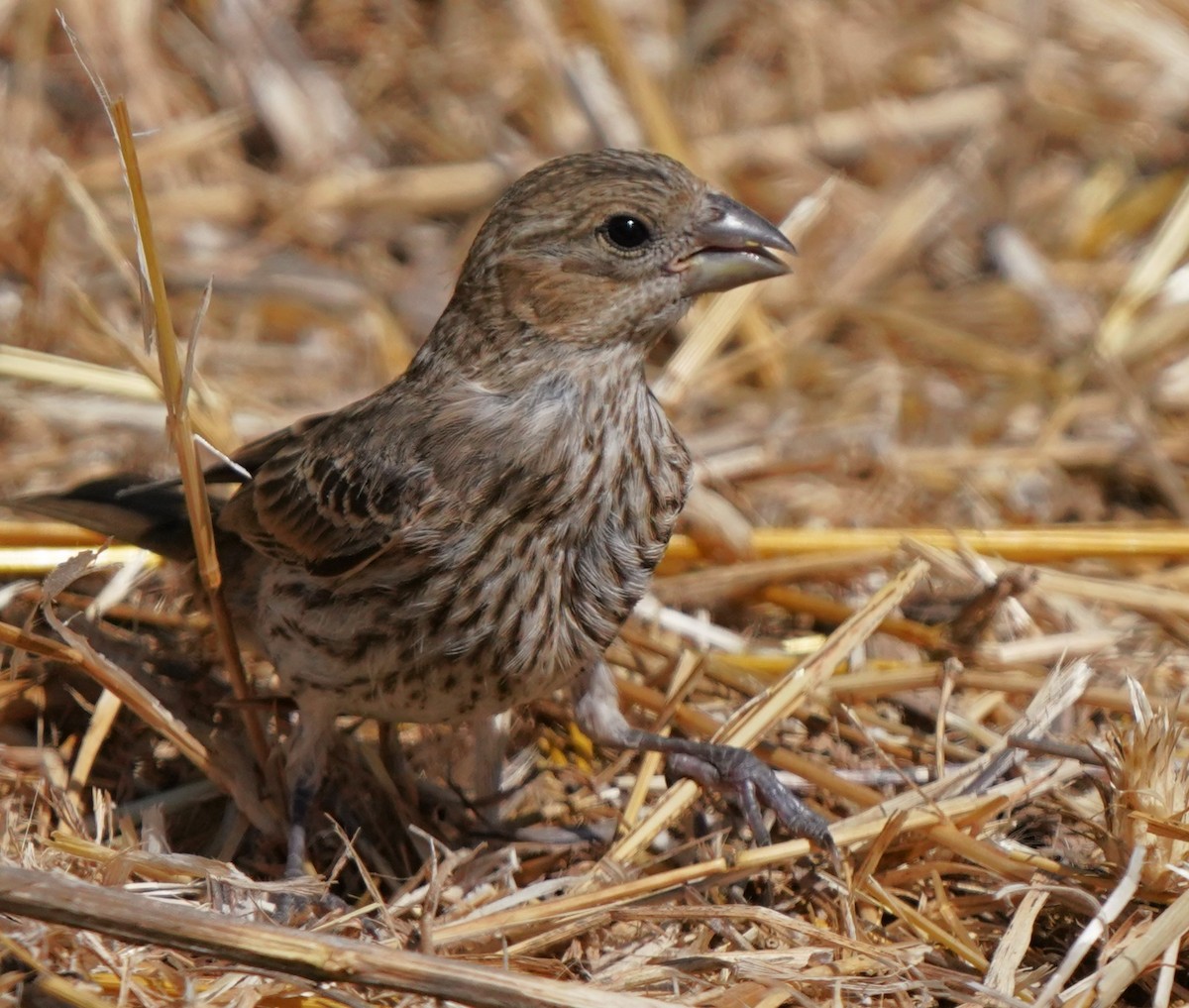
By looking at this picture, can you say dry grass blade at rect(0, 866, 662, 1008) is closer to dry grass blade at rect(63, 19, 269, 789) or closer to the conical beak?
dry grass blade at rect(63, 19, 269, 789)

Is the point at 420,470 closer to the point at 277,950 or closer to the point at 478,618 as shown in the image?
the point at 478,618

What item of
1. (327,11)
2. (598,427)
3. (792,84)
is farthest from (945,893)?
(327,11)

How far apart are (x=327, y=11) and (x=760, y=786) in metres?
4.45

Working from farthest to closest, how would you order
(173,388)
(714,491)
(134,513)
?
(714,491) → (134,513) → (173,388)

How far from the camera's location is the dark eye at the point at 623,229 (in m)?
3.49

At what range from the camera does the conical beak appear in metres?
3.51

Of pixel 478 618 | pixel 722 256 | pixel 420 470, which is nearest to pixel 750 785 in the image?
pixel 478 618

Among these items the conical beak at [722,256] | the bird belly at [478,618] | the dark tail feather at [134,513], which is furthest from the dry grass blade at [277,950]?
the conical beak at [722,256]

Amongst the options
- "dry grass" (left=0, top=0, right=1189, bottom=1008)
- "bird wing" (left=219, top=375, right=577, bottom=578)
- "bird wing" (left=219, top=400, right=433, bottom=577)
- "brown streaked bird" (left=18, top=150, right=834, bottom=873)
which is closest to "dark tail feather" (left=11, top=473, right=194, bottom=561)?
"bird wing" (left=219, top=400, right=433, bottom=577)

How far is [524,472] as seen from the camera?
3.45 metres

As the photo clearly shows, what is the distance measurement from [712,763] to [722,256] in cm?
109

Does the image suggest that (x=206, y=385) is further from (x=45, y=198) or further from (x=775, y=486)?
(x=775, y=486)

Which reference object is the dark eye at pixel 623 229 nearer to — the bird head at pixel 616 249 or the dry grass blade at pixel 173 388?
the bird head at pixel 616 249

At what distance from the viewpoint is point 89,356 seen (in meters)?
5.57
